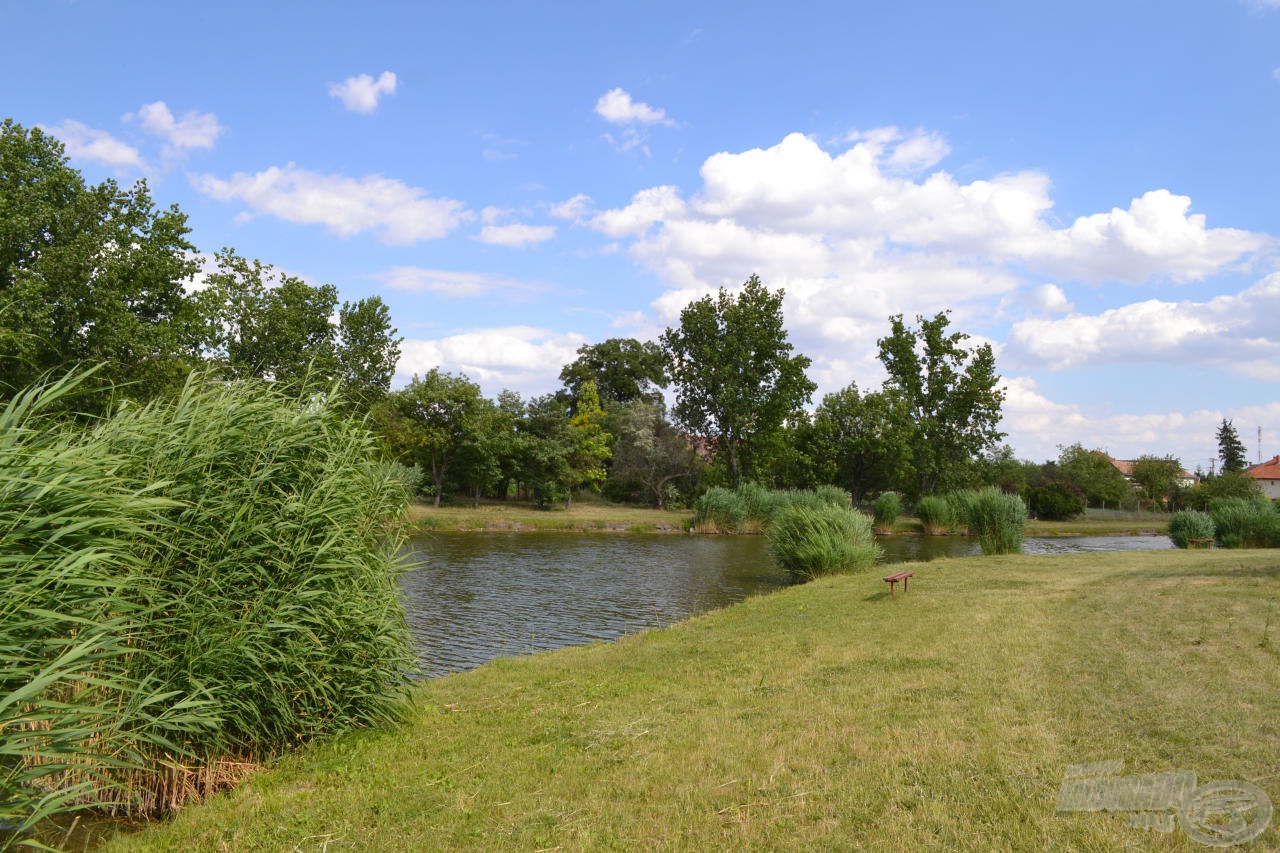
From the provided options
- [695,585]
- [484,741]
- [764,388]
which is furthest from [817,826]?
[764,388]

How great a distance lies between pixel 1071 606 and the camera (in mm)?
11742

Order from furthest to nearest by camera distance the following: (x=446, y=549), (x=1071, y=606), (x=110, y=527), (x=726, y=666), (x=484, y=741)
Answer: (x=446, y=549) < (x=1071, y=606) < (x=726, y=666) < (x=484, y=741) < (x=110, y=527)

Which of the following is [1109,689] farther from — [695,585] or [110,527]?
[695,585]

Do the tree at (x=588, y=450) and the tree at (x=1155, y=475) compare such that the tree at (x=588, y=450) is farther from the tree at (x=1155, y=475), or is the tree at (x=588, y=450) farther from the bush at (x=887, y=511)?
the tree at (x=1155, y=475)

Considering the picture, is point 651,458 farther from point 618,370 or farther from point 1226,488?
point 1226,488

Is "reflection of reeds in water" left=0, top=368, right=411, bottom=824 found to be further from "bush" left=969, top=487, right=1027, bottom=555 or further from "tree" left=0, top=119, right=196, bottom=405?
"bush" left=969, top=487, right=1027, bottom=555

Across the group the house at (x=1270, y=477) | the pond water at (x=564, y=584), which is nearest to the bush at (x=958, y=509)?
the pond water at (x=564, y=584)

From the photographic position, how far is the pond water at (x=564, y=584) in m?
14.4

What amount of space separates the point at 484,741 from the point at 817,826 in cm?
352

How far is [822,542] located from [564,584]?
24.9ft

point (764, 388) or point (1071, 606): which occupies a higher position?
point (764, 388)

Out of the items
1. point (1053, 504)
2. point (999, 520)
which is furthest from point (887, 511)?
point (1053, 504)

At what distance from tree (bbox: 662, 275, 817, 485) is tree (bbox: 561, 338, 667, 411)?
18.6 m

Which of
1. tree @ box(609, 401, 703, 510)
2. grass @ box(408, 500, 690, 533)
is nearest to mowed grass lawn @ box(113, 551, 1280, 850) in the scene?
grass @ box(408, 500, 690, 533)
